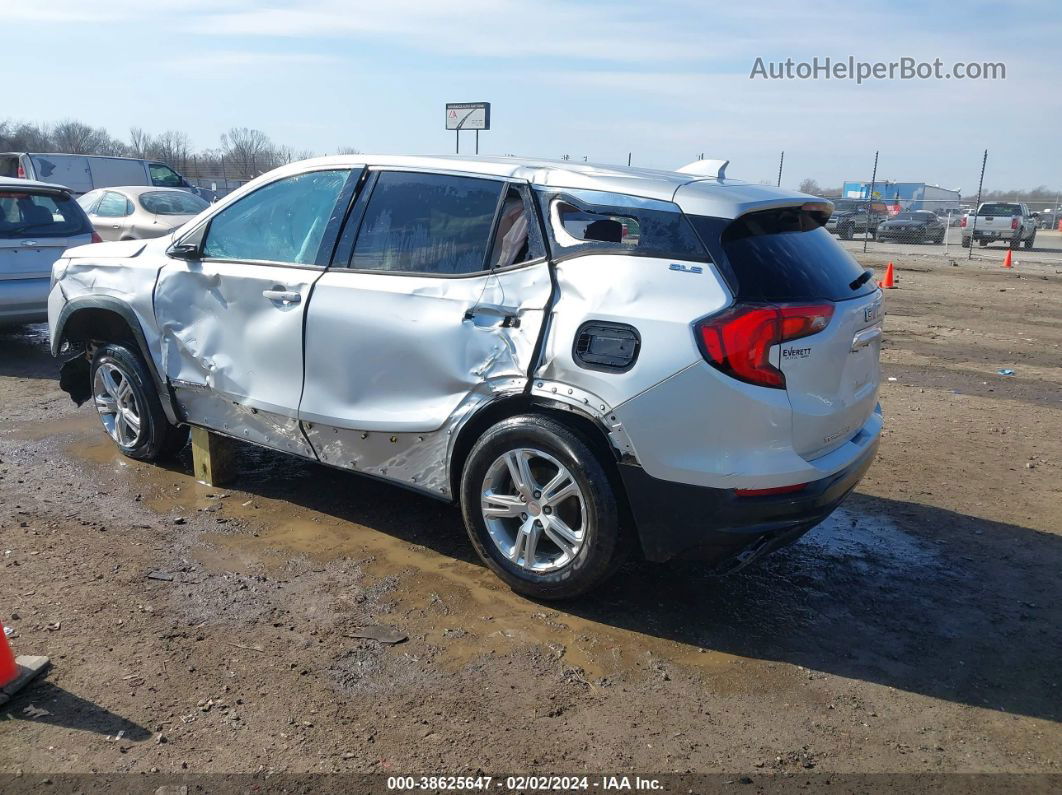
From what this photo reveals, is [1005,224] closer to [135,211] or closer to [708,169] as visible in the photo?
A: [135,211]

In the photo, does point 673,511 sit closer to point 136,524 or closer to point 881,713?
point 881,713

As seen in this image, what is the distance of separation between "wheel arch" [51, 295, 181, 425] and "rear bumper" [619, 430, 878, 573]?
10.1 feet

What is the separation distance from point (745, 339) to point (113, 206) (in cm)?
1505

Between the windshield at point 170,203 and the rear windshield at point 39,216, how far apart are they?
653 centimetres

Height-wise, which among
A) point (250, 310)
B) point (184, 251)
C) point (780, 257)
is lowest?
point (250, 310)

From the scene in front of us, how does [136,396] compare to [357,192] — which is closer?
[357,192]

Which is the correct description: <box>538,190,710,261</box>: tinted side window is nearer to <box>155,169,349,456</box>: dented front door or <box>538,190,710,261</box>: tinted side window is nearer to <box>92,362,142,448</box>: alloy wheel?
<box>155,169,349,456</box>: dented front door

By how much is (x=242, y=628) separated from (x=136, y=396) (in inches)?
91.9

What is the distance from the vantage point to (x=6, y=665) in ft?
10.3

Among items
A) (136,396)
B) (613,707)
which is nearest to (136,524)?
(136,396)

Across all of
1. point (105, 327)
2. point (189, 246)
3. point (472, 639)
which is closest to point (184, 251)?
point (189, 246)

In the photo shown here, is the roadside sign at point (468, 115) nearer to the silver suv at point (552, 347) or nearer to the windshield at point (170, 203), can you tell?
the windshield at point (170, 203)

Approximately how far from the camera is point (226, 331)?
191 inches

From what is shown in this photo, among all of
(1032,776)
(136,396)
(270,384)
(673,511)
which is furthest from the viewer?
(136,396)
